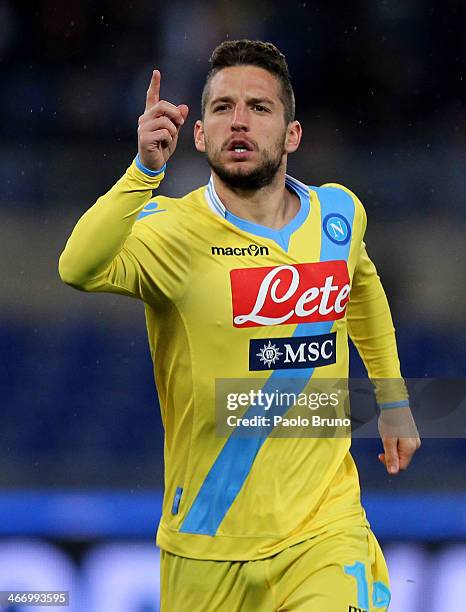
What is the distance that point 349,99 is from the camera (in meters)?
7.90

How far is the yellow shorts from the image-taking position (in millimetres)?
3635

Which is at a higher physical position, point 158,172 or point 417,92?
point 417,92

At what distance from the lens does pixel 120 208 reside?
11.0 feet

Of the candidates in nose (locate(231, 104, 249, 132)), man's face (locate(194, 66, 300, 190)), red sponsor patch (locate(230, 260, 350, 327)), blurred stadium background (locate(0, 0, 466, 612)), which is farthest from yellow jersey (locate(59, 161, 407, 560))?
blurred stadium background (locate(0, 0, 466, 612))

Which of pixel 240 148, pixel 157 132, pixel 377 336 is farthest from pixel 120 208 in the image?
pixel 377 336

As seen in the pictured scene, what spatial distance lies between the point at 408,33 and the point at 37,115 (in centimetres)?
243

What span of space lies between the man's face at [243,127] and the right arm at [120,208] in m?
0.40

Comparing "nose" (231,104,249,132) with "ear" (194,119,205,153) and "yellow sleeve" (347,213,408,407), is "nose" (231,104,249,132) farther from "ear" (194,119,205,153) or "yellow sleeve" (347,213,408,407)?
"yellow sleeve" (347,213,408,407)

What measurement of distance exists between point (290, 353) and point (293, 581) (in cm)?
69

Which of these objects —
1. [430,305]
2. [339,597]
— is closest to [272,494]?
[339,597]

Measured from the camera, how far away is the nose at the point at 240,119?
148 inches

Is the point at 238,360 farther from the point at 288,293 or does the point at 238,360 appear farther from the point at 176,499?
the point at 176,499

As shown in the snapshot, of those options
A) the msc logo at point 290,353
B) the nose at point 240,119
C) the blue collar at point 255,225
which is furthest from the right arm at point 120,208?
the msc logo at point 290,353

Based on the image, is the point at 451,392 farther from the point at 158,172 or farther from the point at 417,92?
the point at 158,172
